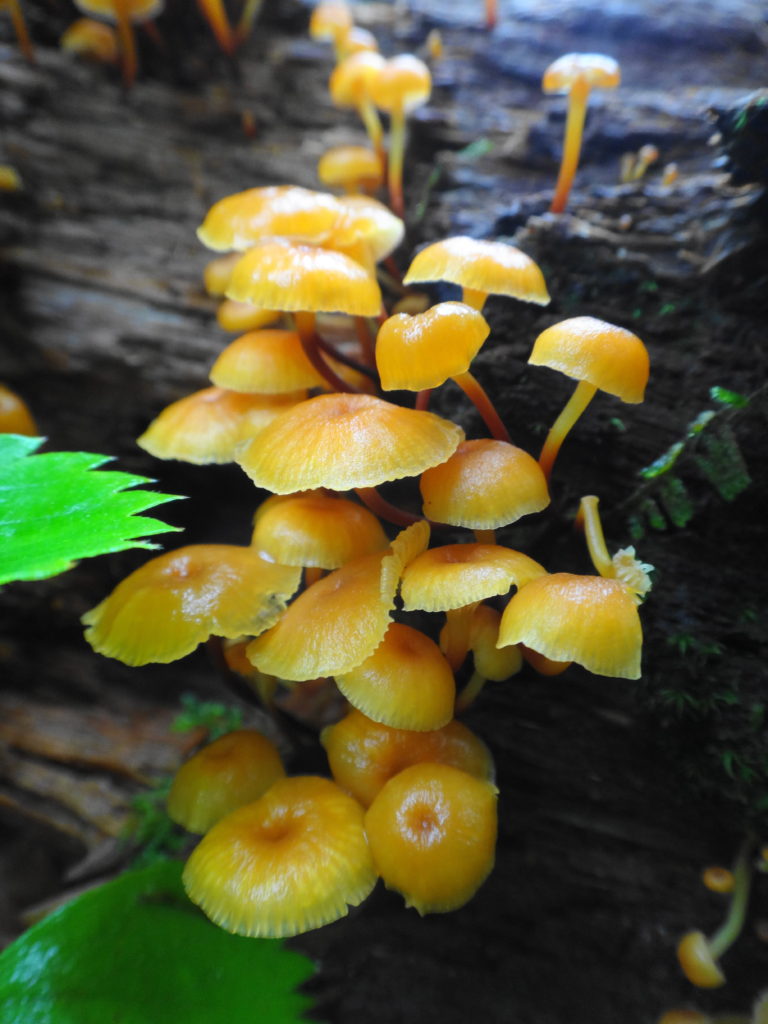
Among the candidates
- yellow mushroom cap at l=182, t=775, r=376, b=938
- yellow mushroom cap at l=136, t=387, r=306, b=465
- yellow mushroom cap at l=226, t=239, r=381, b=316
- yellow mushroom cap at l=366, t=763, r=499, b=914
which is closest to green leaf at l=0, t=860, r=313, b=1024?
yellow mushroom cap at l=182, t=775, r=376, b=938

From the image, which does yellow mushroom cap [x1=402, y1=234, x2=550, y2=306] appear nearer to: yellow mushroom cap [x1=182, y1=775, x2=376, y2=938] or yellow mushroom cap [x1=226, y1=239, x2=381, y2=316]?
yellow mushroom cap [x1=226, y1=239, x2=381, y2=316]

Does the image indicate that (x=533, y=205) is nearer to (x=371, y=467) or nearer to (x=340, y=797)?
(x=371, y=467)

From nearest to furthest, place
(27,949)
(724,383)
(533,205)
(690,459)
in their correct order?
(27,949) → (690,459) → (724,383) → (533,205)

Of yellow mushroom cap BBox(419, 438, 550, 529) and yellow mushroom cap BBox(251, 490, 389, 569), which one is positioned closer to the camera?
yellow mushroom cap BBox(419, 438, 550, 529)

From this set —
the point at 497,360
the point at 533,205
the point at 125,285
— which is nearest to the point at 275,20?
the point at 125,285

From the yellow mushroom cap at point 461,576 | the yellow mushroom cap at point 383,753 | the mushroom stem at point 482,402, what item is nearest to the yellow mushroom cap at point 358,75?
the mushroom stem at point 482,402
